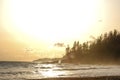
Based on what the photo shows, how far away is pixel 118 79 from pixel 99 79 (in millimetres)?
2663

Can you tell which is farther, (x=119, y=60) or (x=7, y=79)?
(x=119, y=60)

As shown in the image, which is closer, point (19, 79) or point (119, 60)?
point (19, 79)

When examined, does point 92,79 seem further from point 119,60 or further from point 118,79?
point 119,60

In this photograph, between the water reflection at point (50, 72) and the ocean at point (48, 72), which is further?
the water reflection at point (50, 72)

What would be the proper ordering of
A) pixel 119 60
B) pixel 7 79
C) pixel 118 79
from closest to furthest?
pixel 118 79 < pixel 7 79 < pixel 119 60

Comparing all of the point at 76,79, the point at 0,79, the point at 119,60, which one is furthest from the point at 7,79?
the point at 119,60

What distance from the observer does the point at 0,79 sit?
42875mm

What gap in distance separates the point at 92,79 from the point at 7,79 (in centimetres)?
1175

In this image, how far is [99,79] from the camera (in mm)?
41938

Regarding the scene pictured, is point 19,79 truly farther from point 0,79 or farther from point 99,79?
point 99,79

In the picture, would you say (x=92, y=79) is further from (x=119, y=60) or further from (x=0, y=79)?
(x=119, y=60)

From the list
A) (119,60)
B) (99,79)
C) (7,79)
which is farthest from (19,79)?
(119,60)

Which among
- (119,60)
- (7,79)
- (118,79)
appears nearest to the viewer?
(118,79)

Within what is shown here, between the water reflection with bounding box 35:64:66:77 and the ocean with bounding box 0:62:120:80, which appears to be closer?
the ocean with bounding box 0:62:120:80
